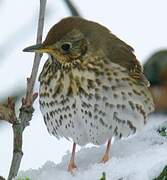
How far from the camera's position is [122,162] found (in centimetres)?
469

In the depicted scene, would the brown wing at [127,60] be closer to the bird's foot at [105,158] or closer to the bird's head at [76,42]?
the bird's head at [76,42]

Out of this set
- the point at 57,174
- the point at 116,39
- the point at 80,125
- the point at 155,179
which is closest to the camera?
the point at 155,179

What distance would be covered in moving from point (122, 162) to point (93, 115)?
564mm

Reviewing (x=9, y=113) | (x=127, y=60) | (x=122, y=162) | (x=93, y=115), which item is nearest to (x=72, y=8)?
(x=127, y=60)

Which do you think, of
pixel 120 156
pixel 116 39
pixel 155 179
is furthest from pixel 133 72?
pixel 155 179

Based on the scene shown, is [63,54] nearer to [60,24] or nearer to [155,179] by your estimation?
[60,24]

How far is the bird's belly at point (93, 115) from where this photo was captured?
5.19m

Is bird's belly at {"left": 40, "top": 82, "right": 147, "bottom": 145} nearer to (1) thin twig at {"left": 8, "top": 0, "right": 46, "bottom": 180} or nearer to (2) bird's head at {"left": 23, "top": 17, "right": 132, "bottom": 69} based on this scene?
(2) bird's head at {"left": 23, "top": 17, "right": 132, "bottom": 69}

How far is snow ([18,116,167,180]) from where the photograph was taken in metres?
4.46

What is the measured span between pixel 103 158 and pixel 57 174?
302mm

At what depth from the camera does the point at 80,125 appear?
207 inches

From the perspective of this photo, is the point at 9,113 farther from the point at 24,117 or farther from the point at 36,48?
the point at 36,48

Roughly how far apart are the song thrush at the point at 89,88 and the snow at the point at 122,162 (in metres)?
0.08

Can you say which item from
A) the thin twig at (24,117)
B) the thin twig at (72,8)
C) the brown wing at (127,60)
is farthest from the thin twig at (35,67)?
the thin twig at (72,8)
